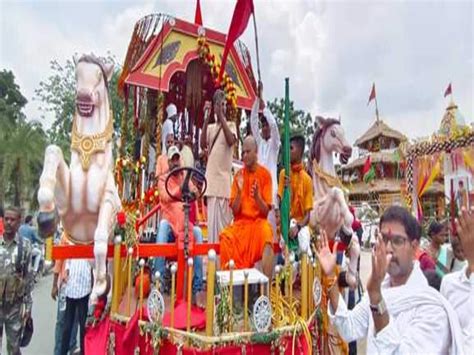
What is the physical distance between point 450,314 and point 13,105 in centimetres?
3710

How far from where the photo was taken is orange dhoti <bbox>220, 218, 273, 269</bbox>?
3.97 metres

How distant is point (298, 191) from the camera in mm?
4840

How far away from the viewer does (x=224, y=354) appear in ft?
9.77

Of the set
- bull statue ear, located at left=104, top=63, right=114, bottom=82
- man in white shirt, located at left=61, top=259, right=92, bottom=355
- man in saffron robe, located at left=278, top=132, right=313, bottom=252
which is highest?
bull statue ear, located at left=104, top=63, right=114, bottom=82

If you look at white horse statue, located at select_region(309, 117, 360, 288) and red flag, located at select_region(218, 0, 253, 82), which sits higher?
red flag, located at select_region(218, 0, 253, 82)

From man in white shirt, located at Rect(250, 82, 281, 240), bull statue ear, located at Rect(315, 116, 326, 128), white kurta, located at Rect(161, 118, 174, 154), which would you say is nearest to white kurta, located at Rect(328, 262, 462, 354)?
man in white shirt, located at Rect(250, 82, 281, 240)

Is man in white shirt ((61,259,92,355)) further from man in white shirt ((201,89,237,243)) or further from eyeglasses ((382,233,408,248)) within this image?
eyeglasses ((382,233,408,248))

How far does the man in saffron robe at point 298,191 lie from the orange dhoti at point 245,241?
24.2 inches

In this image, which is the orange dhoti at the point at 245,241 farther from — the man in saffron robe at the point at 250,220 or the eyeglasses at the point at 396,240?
the eyeglasses at the point at 396,240

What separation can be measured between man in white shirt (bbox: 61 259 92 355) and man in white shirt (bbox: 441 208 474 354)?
3473mm

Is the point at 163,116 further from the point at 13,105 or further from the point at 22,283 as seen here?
the point at 13,105

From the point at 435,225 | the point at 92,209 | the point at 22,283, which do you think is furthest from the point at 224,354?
the point at 435,225

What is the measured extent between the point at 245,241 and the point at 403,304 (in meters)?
2.15

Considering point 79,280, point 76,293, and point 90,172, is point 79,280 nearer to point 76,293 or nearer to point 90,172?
point 76,293
